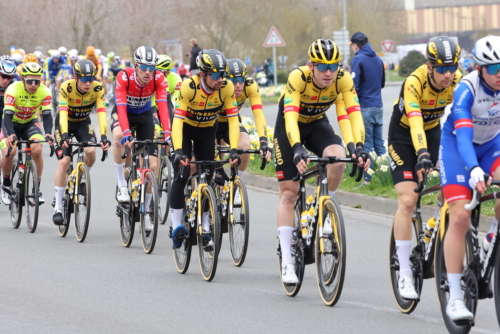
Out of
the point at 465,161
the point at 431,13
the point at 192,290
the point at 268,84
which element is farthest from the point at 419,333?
the point at 431,13

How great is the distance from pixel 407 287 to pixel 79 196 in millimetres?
5274

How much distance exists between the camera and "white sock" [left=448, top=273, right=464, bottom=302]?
228 inches

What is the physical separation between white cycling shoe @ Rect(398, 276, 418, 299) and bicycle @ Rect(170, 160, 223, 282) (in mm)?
→ 1896

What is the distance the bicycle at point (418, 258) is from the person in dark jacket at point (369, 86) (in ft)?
23.0

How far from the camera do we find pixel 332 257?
7035 millimetres

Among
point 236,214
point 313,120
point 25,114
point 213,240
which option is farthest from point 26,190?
point 313,120

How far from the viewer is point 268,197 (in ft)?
47.3

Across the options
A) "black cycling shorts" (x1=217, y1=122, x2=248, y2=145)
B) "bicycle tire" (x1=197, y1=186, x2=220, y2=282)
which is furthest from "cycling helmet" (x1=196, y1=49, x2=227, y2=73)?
"black cycling shorts" (x1=217, y1=122, x2=248, y2=145)

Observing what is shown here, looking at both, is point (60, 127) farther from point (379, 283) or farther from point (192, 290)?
point (379, 283)

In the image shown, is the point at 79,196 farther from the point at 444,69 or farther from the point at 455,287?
the point at 455,287

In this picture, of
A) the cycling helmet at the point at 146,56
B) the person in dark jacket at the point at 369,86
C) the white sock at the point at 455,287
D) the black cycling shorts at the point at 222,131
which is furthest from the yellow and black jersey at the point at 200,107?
the person in dark jacket at the point at 369,86

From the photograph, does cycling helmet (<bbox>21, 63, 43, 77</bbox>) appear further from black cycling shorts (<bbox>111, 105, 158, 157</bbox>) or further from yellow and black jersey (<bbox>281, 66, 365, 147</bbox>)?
yellow and black jersey (<bbox>281, 66, 365, 147</bbox>)

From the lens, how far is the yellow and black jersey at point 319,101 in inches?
295

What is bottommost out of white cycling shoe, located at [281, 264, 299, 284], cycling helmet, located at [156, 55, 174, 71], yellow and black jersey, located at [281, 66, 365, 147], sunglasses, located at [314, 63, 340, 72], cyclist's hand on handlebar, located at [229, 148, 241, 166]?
white cycling shoe, located at [281, 264, 299, 284]
